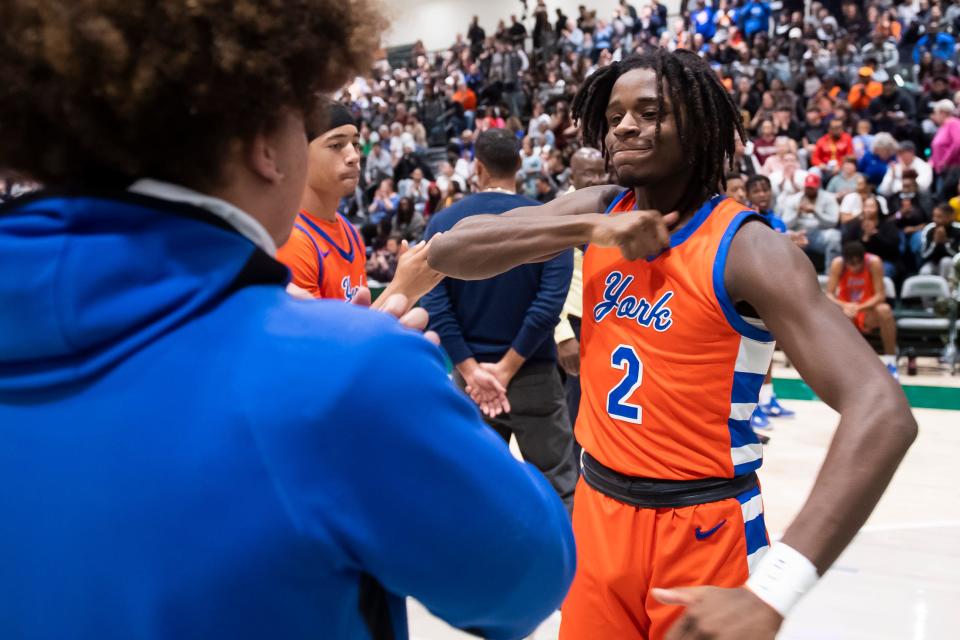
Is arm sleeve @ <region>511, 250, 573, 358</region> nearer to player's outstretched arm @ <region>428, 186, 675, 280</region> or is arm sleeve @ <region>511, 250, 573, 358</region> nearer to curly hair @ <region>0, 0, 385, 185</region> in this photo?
player's outstretched arm @ <region>428, 186, 675, 280</region>

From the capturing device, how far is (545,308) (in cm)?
430

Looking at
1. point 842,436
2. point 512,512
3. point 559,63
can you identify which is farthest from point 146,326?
point 559,63

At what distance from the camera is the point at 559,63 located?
65.2ft

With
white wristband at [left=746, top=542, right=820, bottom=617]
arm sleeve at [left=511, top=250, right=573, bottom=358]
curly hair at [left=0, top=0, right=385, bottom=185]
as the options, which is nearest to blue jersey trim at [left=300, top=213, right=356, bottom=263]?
arm sleeve at [left=511, top=250, right=573, bottom=358]

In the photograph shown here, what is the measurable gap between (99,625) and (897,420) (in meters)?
1.26

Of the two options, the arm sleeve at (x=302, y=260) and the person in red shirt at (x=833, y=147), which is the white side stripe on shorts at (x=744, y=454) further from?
the person in red shirt at (x=833, y=147)

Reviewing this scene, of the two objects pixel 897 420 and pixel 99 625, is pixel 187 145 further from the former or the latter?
pixel 897 420

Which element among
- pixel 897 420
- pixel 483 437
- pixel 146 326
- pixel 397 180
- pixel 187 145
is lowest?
pixel 397 180

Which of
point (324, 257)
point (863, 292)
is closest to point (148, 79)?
point (324, 257)

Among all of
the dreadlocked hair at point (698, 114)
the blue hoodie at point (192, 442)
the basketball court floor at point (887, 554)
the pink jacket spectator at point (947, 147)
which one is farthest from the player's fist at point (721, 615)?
the pink jacket spectator at point (947, 147)

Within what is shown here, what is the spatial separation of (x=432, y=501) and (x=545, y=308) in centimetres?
342

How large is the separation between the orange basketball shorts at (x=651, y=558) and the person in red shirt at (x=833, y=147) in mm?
11143

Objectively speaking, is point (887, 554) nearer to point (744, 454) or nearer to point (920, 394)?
point (744, 454)

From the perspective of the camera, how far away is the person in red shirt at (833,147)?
12406 millimetres
